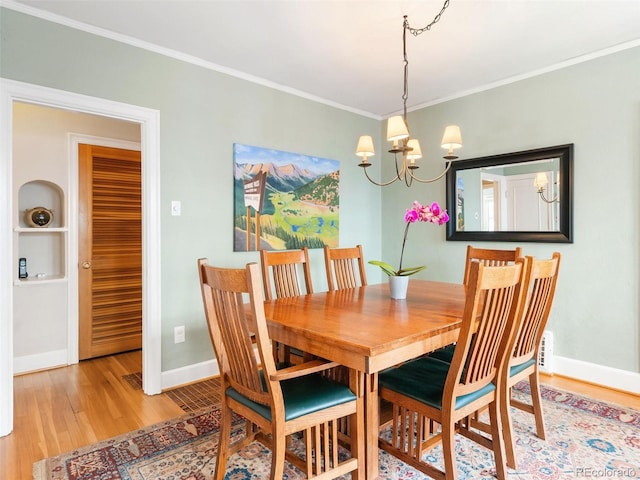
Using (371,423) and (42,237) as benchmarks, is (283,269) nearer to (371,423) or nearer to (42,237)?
(371,423)

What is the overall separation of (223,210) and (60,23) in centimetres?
158

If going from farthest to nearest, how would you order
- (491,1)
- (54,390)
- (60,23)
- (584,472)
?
1. (54,390)
2. (60,23)
3. (491,1)
4. (584,472)

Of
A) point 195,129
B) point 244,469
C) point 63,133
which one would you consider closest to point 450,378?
point 244,469

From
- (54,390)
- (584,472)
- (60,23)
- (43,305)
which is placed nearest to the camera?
(584,472)

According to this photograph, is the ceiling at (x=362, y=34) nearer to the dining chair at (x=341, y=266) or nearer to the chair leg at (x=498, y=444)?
the dining chair at (x=341, y=266)

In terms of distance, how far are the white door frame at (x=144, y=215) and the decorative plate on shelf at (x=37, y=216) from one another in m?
1.22

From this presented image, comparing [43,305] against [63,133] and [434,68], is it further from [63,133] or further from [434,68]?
[434,68]

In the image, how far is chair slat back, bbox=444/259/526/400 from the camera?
1438 millimetres

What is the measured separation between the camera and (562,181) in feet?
10.0

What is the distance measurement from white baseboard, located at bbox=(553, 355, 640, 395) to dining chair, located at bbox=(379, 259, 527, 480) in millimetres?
1699

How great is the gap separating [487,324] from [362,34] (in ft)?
6.79

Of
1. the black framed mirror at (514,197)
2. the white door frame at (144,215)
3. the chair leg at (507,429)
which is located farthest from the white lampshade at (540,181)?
the white door frame at (144,215)

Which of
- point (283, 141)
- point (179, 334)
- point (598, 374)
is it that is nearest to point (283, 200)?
point (283, 141)

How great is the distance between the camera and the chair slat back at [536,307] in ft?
5.94
